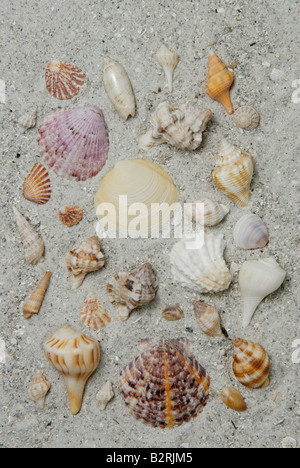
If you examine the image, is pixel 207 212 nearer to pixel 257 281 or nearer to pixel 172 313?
pixel 257 281

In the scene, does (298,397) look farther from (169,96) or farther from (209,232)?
(169,96)

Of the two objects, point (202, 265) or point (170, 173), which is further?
point (170, 173)

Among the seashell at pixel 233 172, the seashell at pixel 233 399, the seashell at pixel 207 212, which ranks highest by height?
the seashell at pixel 233 172

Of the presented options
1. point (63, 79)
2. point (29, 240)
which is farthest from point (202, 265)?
point (63, 79)

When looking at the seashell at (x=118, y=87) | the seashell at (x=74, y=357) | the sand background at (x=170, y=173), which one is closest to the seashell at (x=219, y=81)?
the sand background at (x=170, y=173)

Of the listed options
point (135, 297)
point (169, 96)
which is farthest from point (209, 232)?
point (169, 96)

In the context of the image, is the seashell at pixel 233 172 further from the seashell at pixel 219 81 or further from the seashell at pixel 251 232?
the seashell at pixel 219 81
